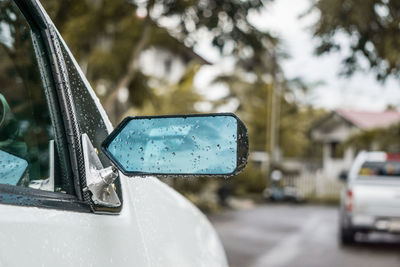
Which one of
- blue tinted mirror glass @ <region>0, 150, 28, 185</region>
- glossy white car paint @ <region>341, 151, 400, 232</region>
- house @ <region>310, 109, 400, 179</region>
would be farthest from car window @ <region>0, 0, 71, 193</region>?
house @ <region>310, 109, 400, 179</region>

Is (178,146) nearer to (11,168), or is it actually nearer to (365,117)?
(11,168)

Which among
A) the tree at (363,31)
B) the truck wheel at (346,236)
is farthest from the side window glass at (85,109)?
the truck wheel at (346,236)

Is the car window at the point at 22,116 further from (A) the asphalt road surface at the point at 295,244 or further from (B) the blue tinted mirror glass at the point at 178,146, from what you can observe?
(A) the asphalt road surface at the point at 295,244

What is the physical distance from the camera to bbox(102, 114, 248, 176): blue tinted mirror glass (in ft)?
5.09

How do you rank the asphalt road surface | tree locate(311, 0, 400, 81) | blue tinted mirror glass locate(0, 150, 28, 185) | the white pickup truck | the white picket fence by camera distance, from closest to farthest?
blue tinted mirror glass locate(0, 150, 28, 185) → tree locate(311, 0, 400, 81) → the asphalt road surface → the white pickup truck → the white picket fence

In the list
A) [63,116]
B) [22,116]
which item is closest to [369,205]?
[22,116]

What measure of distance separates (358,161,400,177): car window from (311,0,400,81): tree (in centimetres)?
323

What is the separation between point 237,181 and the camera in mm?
26219

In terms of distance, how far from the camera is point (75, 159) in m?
1.56

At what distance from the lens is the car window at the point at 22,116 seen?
1592 millimetres

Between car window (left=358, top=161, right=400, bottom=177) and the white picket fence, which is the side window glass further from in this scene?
the white picket fence

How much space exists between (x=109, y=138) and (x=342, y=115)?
3694cm

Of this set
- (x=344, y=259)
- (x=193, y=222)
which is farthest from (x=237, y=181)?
(x=193, y=222)

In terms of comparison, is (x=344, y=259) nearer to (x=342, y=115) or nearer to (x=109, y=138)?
(x=109, y=138)
